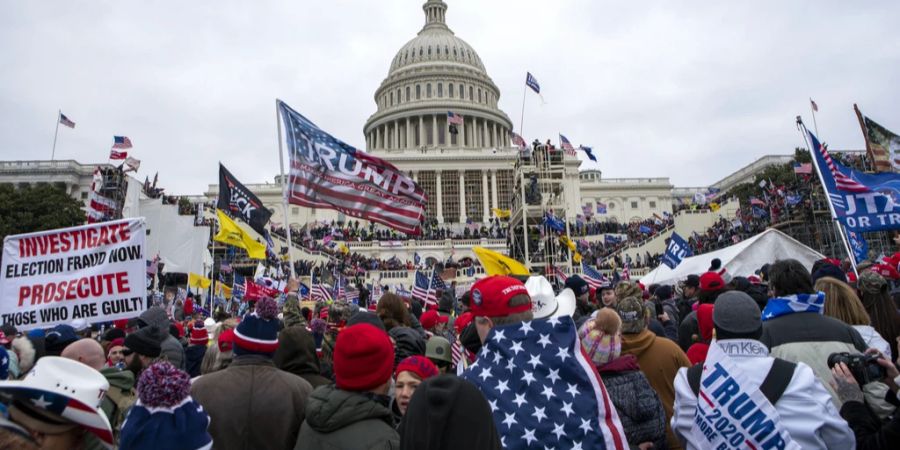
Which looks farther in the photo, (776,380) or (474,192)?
(474,192)

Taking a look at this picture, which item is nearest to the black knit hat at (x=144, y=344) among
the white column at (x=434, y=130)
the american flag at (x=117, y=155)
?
the american flag at (x=117, y=155)

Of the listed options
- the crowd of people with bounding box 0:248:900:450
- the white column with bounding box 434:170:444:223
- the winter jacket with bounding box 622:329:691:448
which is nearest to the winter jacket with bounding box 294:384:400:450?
the crowd of people with bounding box 0:248:900:450

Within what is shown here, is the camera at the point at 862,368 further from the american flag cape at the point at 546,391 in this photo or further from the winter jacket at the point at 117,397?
the winter jacket at the point at 117,397

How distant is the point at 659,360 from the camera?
4137mm

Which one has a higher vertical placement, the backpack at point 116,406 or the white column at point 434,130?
the white column at point 434,130

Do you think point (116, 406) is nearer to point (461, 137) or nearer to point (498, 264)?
point (498, 264)

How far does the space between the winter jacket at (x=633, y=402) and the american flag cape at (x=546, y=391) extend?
494 millimetres

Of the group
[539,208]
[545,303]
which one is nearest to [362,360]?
[545,303]

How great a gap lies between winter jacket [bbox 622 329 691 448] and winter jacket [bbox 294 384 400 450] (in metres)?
2.06

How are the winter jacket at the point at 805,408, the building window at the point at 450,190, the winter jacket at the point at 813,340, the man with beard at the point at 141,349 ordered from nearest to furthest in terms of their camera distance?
the winter jacket at the point at 805,408 < the winter jacket at the point at 813,340 < the man with beard at the point at 141,349 < the building window at the point at 450,190

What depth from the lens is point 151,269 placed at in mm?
17562

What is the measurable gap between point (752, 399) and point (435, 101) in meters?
85.1

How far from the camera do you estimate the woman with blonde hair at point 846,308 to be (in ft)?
12.9

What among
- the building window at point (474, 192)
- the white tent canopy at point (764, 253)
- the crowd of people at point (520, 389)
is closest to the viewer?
the crowd of people at point (520, 389)
